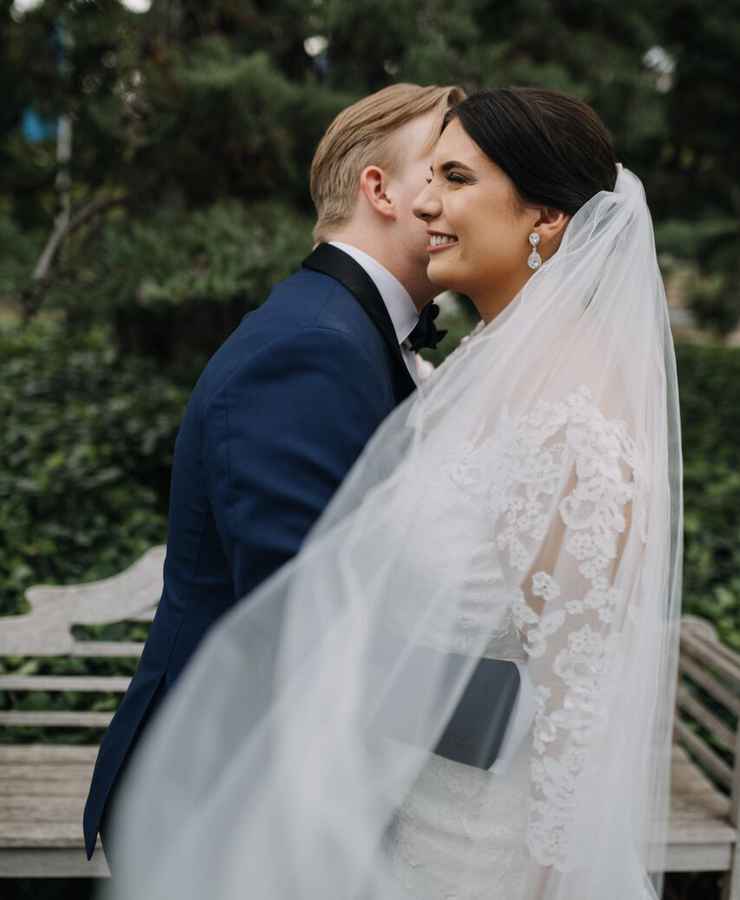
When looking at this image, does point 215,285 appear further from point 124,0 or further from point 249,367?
point 249,367

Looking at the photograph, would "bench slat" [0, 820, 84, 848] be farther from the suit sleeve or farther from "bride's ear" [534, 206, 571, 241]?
"bride's ear" [534, 206, 571, 241]

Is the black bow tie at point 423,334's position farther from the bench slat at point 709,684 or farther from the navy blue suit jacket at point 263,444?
the bench slat at point 709,684

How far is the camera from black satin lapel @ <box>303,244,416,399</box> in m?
2.06

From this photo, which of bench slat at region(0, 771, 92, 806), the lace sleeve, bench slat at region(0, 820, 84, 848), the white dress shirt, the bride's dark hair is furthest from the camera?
bench slat at region(0, 771, 92, 806)

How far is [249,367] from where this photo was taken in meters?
1.82

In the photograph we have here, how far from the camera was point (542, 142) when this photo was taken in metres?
1.96

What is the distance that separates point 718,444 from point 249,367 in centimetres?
720

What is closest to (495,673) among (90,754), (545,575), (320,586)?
(545,575)

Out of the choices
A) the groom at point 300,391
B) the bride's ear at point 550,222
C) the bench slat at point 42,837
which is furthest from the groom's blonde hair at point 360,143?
the bench slat at point 42,837

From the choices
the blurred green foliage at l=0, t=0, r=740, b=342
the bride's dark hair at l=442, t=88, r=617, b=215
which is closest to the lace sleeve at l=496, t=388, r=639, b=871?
the bride's dark hair at l=442, t=88, r=617, b=215

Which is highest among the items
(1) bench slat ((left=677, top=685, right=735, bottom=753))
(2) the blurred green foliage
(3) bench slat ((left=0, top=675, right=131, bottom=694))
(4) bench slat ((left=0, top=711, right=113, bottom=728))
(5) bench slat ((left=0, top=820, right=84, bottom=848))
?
(2) the blurred green foliage

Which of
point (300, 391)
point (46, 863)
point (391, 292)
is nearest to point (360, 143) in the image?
point (391, 292)

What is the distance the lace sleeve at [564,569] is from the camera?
1766 mm

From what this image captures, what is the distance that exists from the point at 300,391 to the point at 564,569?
0.61 metres
